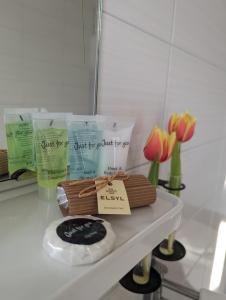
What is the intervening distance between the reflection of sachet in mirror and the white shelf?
6 cm

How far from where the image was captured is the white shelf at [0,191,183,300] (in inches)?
8.5

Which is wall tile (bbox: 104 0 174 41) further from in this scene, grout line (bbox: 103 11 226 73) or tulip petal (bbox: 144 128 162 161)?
tulip petal (bbox: 144 128 162 161)

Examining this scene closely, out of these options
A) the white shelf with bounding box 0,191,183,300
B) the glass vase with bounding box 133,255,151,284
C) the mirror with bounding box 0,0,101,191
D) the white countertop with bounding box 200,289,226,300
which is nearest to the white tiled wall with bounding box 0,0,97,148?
the mirror with bounding box 0,0,101,191

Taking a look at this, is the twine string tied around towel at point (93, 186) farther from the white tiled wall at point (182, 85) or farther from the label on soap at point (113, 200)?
the white tiled wall at point (182, 85)

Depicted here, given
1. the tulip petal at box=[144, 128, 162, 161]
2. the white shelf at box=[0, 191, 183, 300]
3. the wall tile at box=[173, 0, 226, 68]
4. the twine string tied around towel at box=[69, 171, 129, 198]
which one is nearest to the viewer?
the white shelf at box=[0, 191, 183, 300]

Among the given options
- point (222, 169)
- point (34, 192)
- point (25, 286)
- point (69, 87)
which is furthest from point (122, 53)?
point (222, 169)

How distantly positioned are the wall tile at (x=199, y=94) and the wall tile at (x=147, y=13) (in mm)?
78

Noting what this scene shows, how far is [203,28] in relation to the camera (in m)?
0.84

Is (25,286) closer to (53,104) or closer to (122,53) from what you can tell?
(53,104)

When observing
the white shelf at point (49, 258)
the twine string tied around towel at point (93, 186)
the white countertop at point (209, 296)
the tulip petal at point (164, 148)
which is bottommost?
the white countertop at point (209, 296)

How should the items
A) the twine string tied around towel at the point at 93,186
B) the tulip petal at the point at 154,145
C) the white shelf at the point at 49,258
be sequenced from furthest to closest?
the tulip petal at the point at 154,145 < the twine string tied around towel at the point at 93,186 < the white shelf at the point at 49,258

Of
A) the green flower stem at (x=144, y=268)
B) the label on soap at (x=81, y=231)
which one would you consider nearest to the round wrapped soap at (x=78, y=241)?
the label on soap at (x=81, y=231)

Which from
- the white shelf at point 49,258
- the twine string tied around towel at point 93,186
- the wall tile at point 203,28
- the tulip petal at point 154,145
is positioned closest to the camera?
the white shelf at point 49,258

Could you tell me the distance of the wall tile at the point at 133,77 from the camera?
483 mm
